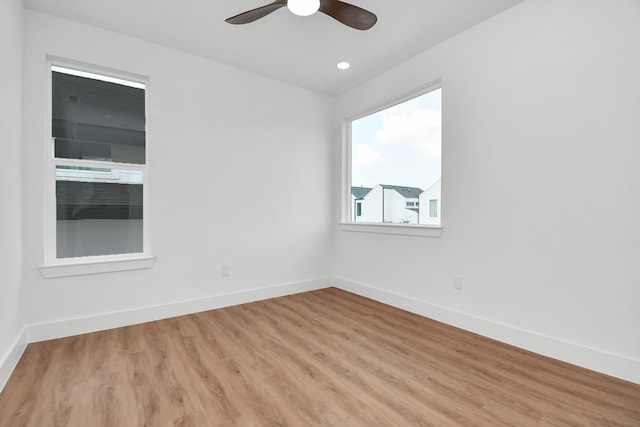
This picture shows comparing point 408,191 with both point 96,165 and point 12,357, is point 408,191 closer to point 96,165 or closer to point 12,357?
point 96,165

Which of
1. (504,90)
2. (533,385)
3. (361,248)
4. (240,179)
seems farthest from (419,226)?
(240,179)

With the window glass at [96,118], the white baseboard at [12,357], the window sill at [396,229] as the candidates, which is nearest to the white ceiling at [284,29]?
the window glass at [96,118]

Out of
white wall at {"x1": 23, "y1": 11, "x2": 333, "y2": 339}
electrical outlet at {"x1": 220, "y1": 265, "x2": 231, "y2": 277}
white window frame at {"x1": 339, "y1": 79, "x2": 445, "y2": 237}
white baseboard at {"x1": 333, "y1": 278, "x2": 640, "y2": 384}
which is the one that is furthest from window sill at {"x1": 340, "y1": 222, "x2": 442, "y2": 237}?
electrical outlet at {"x1": 220, "y1": 265, "x2": 231, "y2": 277}

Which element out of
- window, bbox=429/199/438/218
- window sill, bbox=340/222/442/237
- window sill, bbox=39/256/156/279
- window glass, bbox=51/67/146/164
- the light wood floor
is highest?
window glass, bbox=51/67/146/164

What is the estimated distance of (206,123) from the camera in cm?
328

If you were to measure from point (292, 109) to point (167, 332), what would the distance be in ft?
9.52

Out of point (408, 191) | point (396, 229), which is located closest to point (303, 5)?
point (408, 191)

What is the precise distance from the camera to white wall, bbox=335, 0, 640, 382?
6.40ft

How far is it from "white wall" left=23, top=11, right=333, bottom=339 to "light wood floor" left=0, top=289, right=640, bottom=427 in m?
→ 0.44

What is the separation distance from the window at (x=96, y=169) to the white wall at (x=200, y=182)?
5.4 inches

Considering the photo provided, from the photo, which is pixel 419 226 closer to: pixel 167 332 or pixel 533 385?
pixel 533 385

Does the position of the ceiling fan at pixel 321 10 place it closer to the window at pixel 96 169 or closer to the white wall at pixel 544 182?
the white wall at pixel 544 182

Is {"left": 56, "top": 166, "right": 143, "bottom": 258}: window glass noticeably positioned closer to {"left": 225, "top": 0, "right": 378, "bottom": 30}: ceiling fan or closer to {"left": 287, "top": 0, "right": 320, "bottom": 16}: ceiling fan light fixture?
{"left": 225, "top": 0, "right": 378, "bottom": 30}: ceiling fan

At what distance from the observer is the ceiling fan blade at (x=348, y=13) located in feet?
6.43
